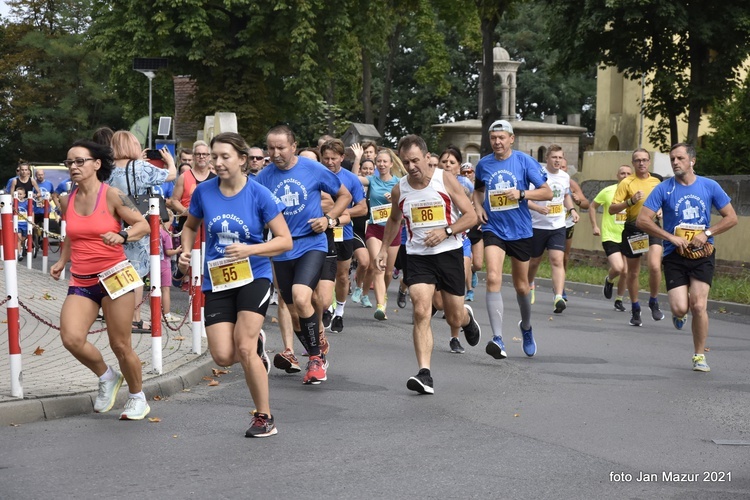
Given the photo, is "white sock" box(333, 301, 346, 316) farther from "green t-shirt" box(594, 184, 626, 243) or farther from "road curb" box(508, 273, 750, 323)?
"road curb" box(508, 273, 750, 323)

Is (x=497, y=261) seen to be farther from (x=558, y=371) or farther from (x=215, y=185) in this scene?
(x=215, y=185)

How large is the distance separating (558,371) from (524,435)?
10.3 feet

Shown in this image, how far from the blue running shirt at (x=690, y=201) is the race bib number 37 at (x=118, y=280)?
507 cm

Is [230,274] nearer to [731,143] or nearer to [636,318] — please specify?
[636,318]

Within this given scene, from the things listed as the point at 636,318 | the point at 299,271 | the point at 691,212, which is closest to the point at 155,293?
the point at 299,271

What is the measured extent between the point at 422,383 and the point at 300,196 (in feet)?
5.85

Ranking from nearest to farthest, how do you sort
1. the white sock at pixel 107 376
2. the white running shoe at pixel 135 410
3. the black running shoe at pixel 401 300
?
the white running shoe at pixel 135 410 → the white sock at pixel 107 376 → the black running shoe at pixel 401 300

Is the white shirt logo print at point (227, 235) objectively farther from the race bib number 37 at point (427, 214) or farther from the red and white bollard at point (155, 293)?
the race bib number 37 at point (427, 214)

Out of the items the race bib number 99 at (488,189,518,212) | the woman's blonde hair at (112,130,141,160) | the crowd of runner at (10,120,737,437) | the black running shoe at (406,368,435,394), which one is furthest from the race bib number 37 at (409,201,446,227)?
the woman's blonde hair at (112,130,141,160)

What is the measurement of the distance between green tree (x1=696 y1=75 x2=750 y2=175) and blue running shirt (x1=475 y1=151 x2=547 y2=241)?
13.9m

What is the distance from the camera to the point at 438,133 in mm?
71312

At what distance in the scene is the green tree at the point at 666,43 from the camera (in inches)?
1168

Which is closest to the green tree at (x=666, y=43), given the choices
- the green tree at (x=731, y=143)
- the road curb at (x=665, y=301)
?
the green tree at (x=731, y=143)

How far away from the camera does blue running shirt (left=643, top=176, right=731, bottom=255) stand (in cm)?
1087
